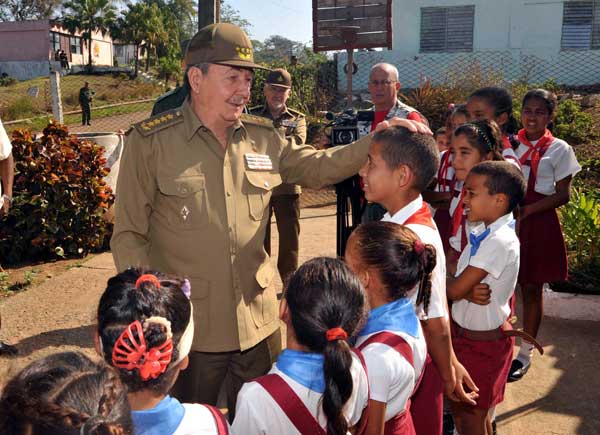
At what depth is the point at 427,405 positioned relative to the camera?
2201 mm

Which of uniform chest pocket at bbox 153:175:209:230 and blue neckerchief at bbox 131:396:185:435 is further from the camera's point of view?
uniform chest pocket at bbox 153:175:209:230

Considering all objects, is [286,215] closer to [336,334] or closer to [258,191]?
[258,191]

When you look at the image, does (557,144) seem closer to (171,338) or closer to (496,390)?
(496,390)

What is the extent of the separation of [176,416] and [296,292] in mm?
451

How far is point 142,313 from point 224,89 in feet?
3.49

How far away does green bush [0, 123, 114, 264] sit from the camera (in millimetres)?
5625

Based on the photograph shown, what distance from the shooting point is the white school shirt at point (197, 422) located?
1450 mm

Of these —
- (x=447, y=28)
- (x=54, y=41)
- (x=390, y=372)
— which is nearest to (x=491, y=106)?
(x=390, y=372)

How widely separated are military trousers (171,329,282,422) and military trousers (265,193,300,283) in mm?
2174

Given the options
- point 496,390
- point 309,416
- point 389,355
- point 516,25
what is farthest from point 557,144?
point 516,25

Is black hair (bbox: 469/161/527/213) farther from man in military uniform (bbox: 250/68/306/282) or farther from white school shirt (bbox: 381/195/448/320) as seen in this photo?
man in military uniform (bbox: 250/68/306/282)

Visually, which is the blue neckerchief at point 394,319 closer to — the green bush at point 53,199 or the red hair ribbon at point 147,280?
the red hair ribbon at point 147,280

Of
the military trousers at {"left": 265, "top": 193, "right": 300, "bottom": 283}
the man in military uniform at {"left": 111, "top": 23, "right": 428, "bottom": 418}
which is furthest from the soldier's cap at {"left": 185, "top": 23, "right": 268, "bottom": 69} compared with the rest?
the military trousers at {"left": 265, "top": 193, "right": 300, "bottom": 283}

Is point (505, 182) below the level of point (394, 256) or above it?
above
